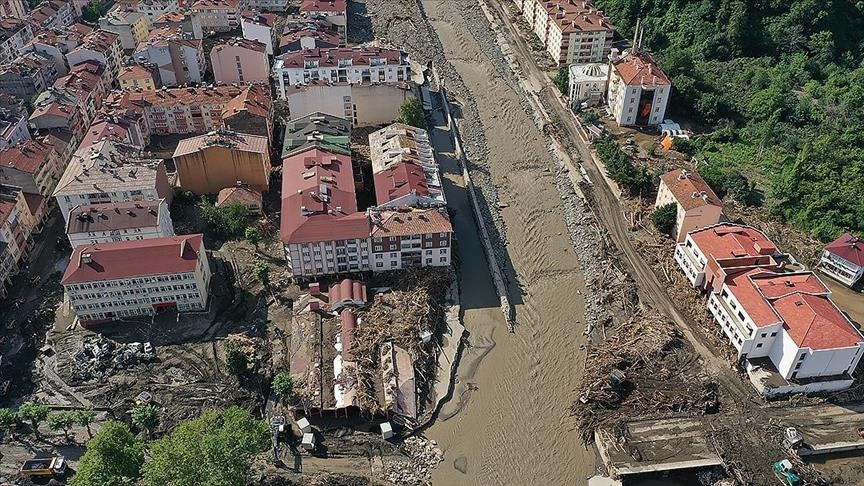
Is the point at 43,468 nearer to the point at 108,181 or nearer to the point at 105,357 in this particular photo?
the point at 105,357

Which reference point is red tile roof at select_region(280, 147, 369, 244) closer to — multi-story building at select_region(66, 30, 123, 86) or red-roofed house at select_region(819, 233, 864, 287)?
multi-story building at select_region(66, 30, 123, 86)

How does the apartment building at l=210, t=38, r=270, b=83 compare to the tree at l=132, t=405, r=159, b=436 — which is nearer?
the tree at l=132, t=405, r=159, b=436

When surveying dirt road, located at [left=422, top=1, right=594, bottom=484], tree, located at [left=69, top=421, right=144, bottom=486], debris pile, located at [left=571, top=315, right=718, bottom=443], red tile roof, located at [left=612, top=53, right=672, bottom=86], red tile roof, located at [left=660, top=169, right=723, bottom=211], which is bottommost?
dirt road, located at [left=422, top=1, right=594, bottom=484]

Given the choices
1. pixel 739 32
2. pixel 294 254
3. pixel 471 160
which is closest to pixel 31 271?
pixel 294 254

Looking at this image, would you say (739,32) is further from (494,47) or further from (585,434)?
(585,434)

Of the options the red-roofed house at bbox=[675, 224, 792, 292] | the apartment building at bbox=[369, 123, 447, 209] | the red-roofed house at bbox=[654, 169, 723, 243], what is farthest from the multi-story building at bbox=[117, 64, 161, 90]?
the red-roofed house at bbox=[675, 224, 792, 292]

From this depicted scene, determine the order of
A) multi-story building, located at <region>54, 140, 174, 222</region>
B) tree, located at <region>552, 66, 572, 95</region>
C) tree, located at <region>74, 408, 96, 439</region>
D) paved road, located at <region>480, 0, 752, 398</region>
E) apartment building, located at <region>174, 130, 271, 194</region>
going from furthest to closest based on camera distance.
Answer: tree, located at <region>552, 66, 572, 95</region>
apartment building, located at <region>174, 130, 271, 194</region>
multi-story building, located at <region>54, 140, 174, 222</region>
paved road, located at <region>480, 0, 752, 398</region>
tree, located at <region>74, 408, 96, 439</region>
